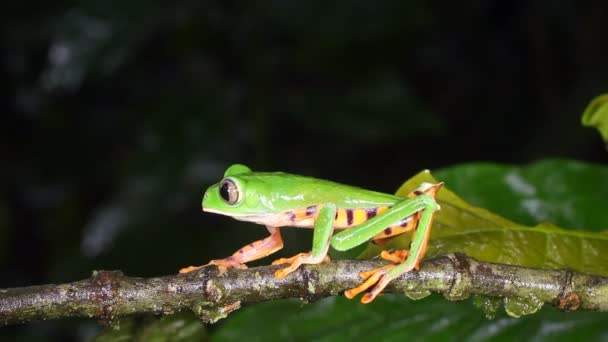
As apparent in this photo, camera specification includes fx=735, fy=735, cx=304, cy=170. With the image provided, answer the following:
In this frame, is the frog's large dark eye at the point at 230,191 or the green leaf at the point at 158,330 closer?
the green leaf at the point at 158,330

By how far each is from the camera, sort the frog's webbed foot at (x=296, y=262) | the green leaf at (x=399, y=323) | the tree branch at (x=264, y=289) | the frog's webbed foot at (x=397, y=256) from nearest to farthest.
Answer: the tree branch at (x=264, y=289), the frog's webbed foot at (x=296, y=262), the frog's webbed foot at (x=397, y=256), the green leaf at (x=399, y=323)

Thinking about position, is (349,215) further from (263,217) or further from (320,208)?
(263,217)

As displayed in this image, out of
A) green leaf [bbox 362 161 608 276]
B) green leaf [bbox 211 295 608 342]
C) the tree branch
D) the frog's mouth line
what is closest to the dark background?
green leaf [bbox 211 295 608 342]

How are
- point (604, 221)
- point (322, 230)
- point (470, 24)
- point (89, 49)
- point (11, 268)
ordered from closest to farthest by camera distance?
point (322, 230)
point (604, 221)
point (89, 49)
point (11, 268)
point (470, 24)

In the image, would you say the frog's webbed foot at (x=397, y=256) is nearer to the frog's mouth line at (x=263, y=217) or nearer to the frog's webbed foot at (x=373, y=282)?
the frog's webbed foot at (x=373, y=282)

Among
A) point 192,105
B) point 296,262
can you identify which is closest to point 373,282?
point 296,262

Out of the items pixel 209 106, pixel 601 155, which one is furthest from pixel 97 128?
pixel 601 155

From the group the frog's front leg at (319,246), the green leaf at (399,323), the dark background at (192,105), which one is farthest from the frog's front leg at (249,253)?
the dark background at (192,105)

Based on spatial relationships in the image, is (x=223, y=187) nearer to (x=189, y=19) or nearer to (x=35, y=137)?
(x=189, y=19)
